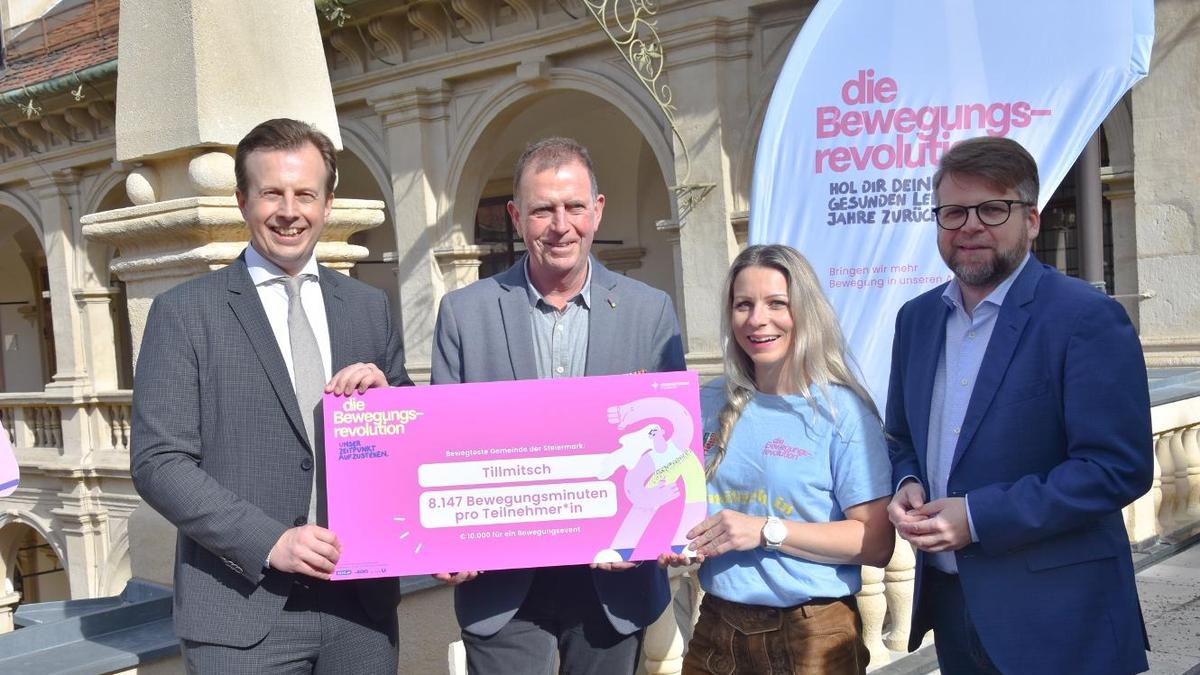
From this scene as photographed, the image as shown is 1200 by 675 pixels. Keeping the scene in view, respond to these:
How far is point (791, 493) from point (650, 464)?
1.04ft

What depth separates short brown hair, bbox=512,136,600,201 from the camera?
2.44 meters

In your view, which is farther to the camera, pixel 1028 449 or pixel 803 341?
pixel 803 341

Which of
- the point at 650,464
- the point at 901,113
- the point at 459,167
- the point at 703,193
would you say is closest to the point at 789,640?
the point at 650,464

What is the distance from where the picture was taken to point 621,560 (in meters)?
2.42

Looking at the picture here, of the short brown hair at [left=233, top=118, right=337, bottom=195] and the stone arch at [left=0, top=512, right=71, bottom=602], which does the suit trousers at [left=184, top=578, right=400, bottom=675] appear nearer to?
the short brown hair at [left=233, top=118, right=337, bottom=195]

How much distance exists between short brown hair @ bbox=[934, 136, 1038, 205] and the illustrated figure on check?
793 mm

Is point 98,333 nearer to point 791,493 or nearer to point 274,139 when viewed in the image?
point 274,139

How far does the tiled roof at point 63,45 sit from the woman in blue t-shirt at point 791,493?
15427 millimetres

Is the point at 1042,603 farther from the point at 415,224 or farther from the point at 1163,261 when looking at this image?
the point at 415,224

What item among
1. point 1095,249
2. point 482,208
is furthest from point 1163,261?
point 482,208

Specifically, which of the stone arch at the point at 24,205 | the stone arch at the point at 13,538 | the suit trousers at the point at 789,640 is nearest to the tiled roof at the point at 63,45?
the stone arch at the point at 24,205

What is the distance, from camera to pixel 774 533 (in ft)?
7.77

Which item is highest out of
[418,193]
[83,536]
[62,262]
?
[418,193]

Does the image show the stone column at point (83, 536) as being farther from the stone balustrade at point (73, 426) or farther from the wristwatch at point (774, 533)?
the wristwatch at point (774, 533)
